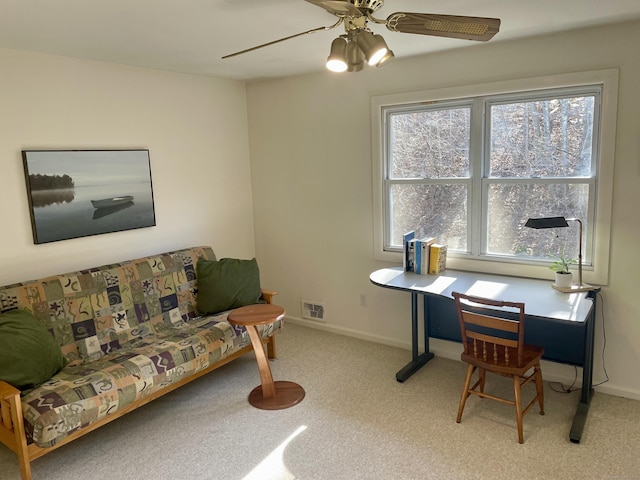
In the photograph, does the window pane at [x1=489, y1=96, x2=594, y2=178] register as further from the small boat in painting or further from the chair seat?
the small boat in painting

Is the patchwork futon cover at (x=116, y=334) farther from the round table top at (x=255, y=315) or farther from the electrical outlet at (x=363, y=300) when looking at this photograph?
the electrical outlet at (x=363, y=300)

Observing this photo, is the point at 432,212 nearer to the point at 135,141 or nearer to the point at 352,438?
the point at 352,438

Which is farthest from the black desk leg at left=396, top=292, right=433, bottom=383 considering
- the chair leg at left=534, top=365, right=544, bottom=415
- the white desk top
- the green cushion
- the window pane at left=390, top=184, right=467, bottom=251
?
the green cushion

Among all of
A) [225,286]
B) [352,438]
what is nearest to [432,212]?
[225,286]

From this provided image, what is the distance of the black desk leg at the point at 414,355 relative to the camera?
3381 millimetres

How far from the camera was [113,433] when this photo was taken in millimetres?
2826

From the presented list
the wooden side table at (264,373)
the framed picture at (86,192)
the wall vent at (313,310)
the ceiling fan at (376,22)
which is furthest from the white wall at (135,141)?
the ceiling fan at (376,22)

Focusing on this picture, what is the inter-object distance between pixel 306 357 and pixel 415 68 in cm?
234

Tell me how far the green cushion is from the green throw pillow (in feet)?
3.66

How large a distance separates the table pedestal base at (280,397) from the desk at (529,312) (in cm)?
72

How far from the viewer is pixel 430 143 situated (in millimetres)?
3625

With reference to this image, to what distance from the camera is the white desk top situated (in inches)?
102

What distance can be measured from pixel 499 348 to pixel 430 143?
1.64 meters

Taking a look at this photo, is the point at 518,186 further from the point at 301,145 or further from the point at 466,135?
the point at 301,145
